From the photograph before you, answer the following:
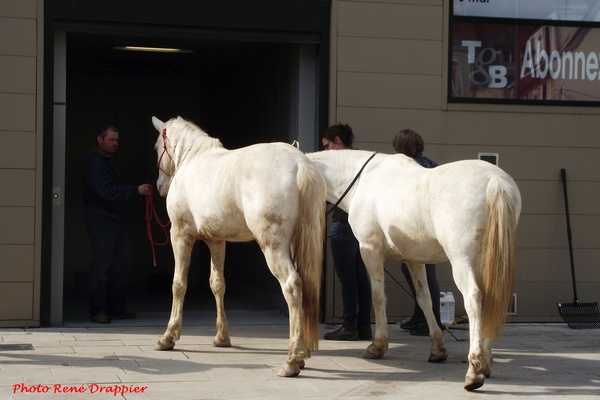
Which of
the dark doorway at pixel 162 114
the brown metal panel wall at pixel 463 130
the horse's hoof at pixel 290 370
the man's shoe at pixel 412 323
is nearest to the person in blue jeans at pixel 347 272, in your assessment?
the man's shoe at pixel 412 323

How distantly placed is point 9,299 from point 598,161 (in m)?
5.73

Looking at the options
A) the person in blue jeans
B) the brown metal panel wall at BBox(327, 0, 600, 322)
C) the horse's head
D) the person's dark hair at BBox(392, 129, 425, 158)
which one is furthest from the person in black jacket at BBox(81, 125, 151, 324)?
the person's dark hair at BBox(392, 129, 425, 158)

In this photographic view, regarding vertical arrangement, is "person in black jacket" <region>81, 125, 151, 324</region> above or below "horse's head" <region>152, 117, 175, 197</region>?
below

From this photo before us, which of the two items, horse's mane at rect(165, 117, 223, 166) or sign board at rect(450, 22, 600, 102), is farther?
sign board at rect(450, 22, 600, 102)

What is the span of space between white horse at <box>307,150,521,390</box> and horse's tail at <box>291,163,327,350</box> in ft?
1.48

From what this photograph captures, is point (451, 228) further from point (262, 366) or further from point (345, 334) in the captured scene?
point (345, 334)

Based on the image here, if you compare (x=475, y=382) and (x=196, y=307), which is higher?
(x=475, y=382)

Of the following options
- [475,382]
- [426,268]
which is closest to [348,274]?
[426,268]

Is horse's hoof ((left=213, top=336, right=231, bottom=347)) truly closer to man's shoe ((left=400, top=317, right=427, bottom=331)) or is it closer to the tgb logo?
man's shoe ((left=400, top=317, right=427, bottom=331))

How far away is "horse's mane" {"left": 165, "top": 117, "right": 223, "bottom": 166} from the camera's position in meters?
6.49

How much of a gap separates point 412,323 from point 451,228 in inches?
101

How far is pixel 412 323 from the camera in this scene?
7469 millimetres

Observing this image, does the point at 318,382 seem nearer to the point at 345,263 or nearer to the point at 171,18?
the point at 345,263

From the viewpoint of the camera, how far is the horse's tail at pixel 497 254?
4953mm
